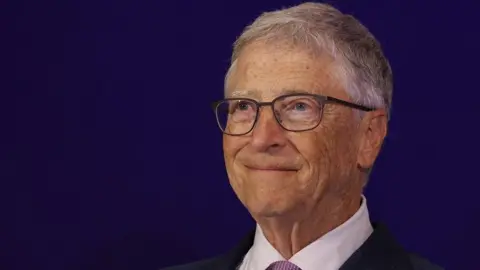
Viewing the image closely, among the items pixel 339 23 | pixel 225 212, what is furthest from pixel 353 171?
pixel 225 212

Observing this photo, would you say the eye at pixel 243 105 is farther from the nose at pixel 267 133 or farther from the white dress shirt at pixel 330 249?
the white dress shirt at pixel 330 249

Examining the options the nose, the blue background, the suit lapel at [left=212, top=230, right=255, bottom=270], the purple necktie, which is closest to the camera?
the nose

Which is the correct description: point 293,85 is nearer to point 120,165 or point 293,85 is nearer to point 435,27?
point 435,27

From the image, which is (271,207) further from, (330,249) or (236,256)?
(236,256)

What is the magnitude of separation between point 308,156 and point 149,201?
31.3 inches

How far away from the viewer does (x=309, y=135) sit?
5.69 feet

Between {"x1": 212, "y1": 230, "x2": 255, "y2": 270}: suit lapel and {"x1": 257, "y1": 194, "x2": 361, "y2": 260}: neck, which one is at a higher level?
{"x1": 257, "y1": 194, "x2": 361, "y2": 260}: neck

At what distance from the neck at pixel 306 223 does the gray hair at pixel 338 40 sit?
226mm

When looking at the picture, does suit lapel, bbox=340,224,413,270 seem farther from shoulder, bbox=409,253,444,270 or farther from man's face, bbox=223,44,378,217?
man's face, bbox=223,44,378,217

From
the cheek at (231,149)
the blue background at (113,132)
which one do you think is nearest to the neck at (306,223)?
the cheek at (231,149)

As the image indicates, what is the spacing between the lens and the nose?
5.67ft

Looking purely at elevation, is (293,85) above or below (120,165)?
above

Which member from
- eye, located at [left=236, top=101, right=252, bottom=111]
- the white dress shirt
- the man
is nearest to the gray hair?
the man

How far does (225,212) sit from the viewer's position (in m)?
2.39
